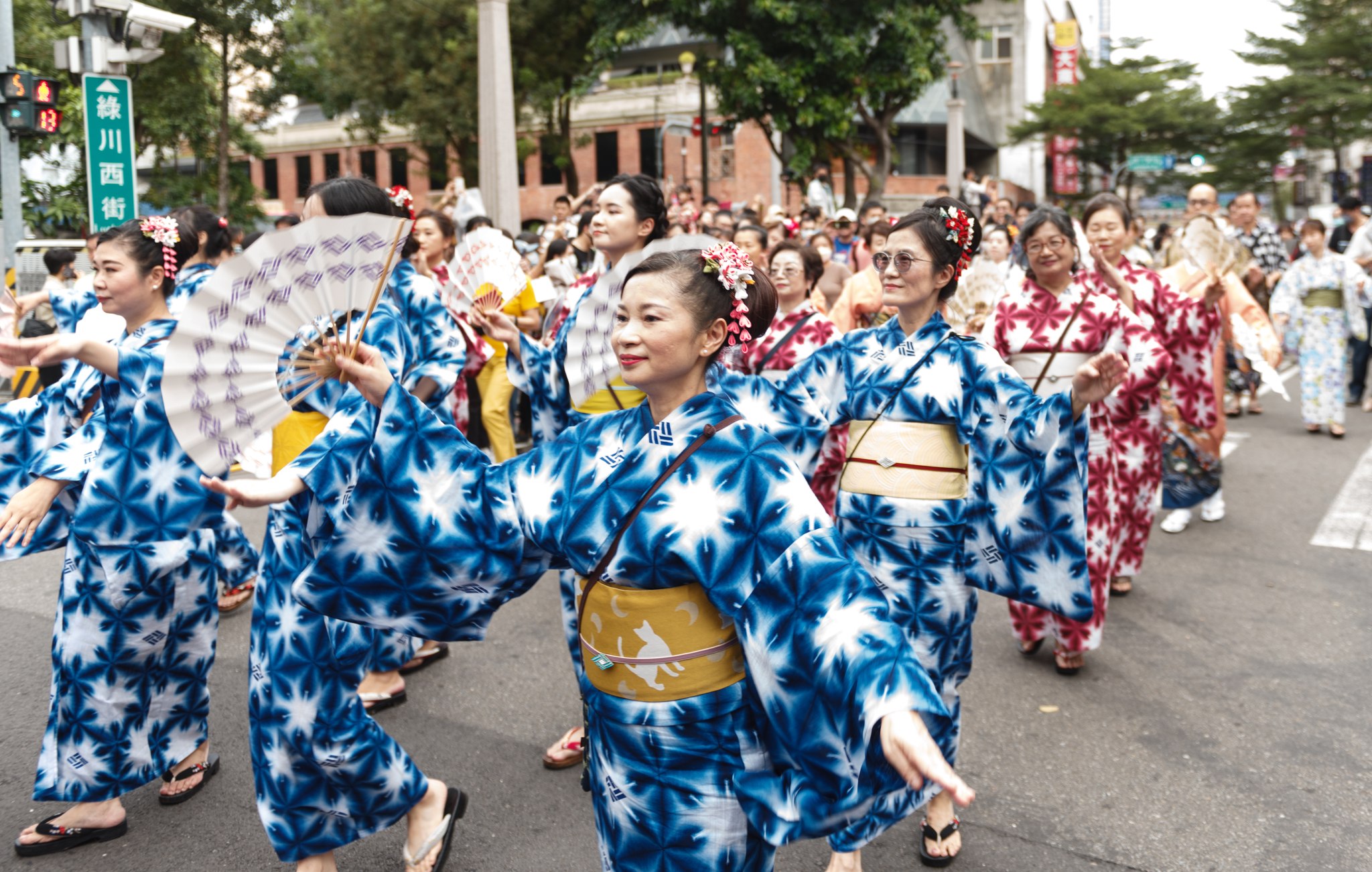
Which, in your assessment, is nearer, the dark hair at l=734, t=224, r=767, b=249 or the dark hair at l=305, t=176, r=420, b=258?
the dark hair at l=305, t=176, r=420, b=258

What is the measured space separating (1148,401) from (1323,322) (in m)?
6.41

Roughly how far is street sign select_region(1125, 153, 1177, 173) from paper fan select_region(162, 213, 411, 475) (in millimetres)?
35475

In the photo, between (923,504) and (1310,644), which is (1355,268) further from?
(923,504)

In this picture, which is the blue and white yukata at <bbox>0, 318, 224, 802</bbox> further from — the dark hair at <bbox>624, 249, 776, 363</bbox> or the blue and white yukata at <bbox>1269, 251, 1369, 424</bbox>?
the blue and white yukata at <bbox>1269, 251, 1369, 424</bbox>

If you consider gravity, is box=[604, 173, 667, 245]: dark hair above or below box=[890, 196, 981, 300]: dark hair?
above

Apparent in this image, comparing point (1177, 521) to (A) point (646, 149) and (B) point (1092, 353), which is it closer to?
(B) point (1092, 353)

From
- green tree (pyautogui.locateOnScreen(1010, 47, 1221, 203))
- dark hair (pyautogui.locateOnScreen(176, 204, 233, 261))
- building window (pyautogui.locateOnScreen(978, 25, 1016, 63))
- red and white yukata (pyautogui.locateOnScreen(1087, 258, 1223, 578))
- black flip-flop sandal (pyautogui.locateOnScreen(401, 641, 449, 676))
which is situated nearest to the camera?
dark hair (pyautogui.locateOnScreen(176, 204, 233, 261))

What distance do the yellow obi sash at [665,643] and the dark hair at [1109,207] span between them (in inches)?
152

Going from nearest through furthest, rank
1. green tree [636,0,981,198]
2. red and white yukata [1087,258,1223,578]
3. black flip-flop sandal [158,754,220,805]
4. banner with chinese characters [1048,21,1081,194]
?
1. black flip-flop sandal [158,754,220,805]
2. red and white yukata [1087,258,1223,578]
3. green tree [636,0,981,198]
4. banner with chinese characters [1048,21,1081,194]

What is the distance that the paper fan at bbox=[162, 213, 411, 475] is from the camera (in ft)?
7.29

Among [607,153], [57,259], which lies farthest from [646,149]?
[57,259]

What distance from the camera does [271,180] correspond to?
4428cm

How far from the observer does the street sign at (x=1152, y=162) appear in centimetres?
3409

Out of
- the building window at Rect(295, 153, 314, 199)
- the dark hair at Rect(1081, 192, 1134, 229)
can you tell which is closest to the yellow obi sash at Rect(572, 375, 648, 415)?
the dark hair at Rect(1081, 192, 1134, 229)
